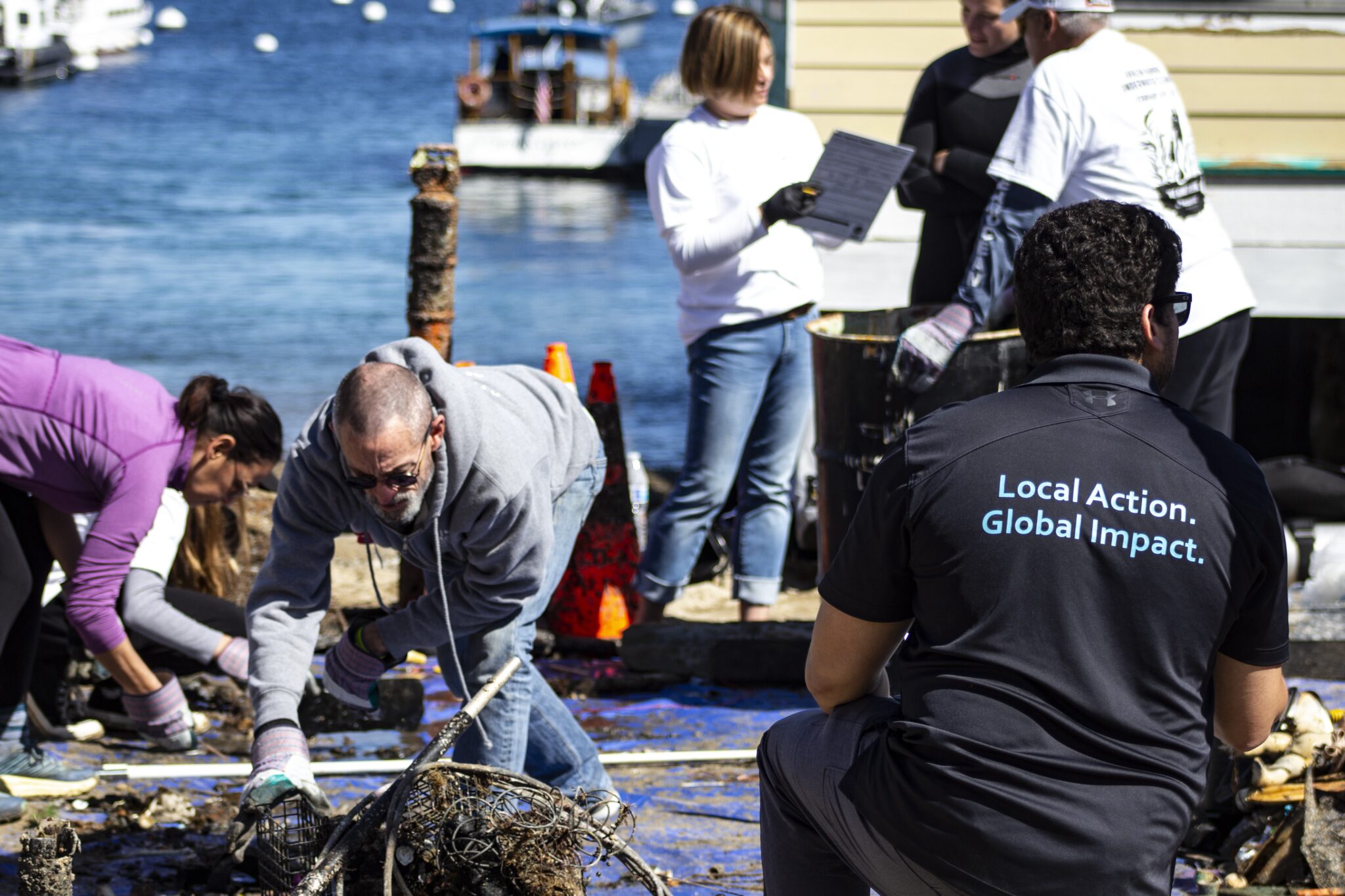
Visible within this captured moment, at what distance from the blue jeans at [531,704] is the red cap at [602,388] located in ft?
Result: 4.89

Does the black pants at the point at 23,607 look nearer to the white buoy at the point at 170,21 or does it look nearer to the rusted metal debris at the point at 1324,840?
the rusted metal debris at the point at 1324,840

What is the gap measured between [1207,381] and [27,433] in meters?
3.17

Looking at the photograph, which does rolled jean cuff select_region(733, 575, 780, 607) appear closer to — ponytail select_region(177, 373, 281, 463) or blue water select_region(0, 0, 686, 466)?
ponytail select_region(177, 373, 281, 463)

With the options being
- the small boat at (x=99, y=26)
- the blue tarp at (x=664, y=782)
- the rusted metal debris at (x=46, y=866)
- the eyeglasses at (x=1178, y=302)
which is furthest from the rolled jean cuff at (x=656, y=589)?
the small boat at (x=99, y=26)

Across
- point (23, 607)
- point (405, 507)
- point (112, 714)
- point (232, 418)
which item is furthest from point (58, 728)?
point (405, 507)

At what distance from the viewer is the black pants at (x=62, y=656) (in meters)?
4.31

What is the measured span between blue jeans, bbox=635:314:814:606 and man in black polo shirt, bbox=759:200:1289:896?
2271 millimetres

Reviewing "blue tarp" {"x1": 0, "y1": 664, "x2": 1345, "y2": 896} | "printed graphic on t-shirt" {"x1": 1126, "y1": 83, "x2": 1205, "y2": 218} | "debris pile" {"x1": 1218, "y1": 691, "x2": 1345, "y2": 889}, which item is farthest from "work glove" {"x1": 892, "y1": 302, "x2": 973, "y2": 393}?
"debris pile" {"x1": 1218, "y1": 691, "x2": 1345, "y2": 889}

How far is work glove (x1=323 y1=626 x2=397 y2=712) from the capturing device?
3287mm

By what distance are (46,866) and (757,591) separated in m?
2.59

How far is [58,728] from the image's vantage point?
4.29 m

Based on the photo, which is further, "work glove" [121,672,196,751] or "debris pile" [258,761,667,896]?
"work glove" [121,672,196,751]

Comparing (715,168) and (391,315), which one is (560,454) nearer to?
(715,168)

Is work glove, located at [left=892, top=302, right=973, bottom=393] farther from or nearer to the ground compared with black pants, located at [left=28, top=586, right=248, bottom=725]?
farther from the ground
